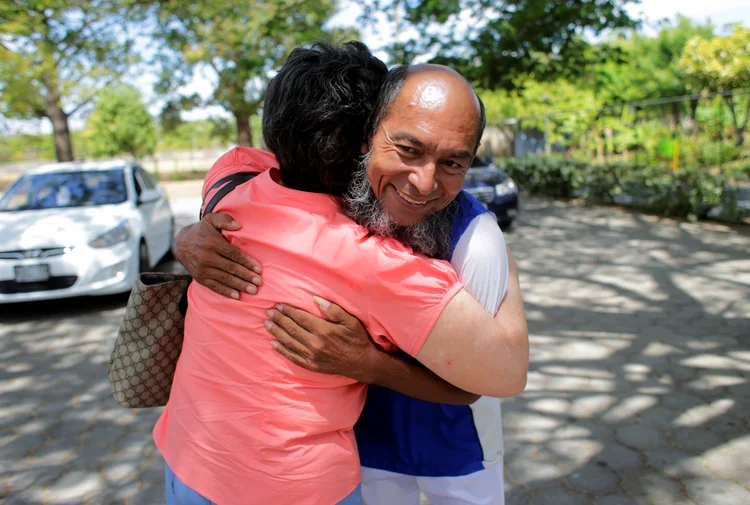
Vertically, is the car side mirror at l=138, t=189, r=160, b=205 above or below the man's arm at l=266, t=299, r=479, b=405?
below

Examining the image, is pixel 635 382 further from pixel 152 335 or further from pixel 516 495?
pixel 152 335

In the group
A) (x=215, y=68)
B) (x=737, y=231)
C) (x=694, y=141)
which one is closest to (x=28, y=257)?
(x=737, y=231)

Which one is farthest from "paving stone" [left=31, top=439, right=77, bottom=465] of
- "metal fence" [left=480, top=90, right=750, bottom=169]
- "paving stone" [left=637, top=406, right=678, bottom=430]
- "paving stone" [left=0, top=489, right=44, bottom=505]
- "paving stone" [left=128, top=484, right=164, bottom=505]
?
"metal fence" [left=480, top=90, right=750, bottom=169]

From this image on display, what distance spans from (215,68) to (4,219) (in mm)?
18470

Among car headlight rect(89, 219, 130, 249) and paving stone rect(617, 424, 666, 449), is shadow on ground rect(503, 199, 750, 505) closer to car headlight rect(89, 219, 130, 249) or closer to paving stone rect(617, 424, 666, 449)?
paving stone rect(617, 424, 666, 449)

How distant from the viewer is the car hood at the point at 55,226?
6.00 meters

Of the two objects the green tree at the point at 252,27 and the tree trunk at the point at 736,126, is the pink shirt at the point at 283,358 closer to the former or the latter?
the green tree at the point at 252,27

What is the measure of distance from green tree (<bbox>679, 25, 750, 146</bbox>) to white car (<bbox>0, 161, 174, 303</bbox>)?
11.9 meters

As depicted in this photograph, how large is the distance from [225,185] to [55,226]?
214 inches

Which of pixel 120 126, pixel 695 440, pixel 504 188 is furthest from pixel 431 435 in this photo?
pixel 120 126

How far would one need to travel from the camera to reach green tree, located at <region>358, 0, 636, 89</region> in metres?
7.77

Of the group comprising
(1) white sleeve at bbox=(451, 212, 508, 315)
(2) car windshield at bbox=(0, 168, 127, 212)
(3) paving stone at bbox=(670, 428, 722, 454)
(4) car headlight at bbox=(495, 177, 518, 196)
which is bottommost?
(3) paving stone at bbox=(670, 428, 722, 454)

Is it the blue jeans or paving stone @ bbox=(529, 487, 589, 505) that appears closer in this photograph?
the blue jeans

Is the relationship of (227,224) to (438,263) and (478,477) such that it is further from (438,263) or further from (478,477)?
(478,477)
